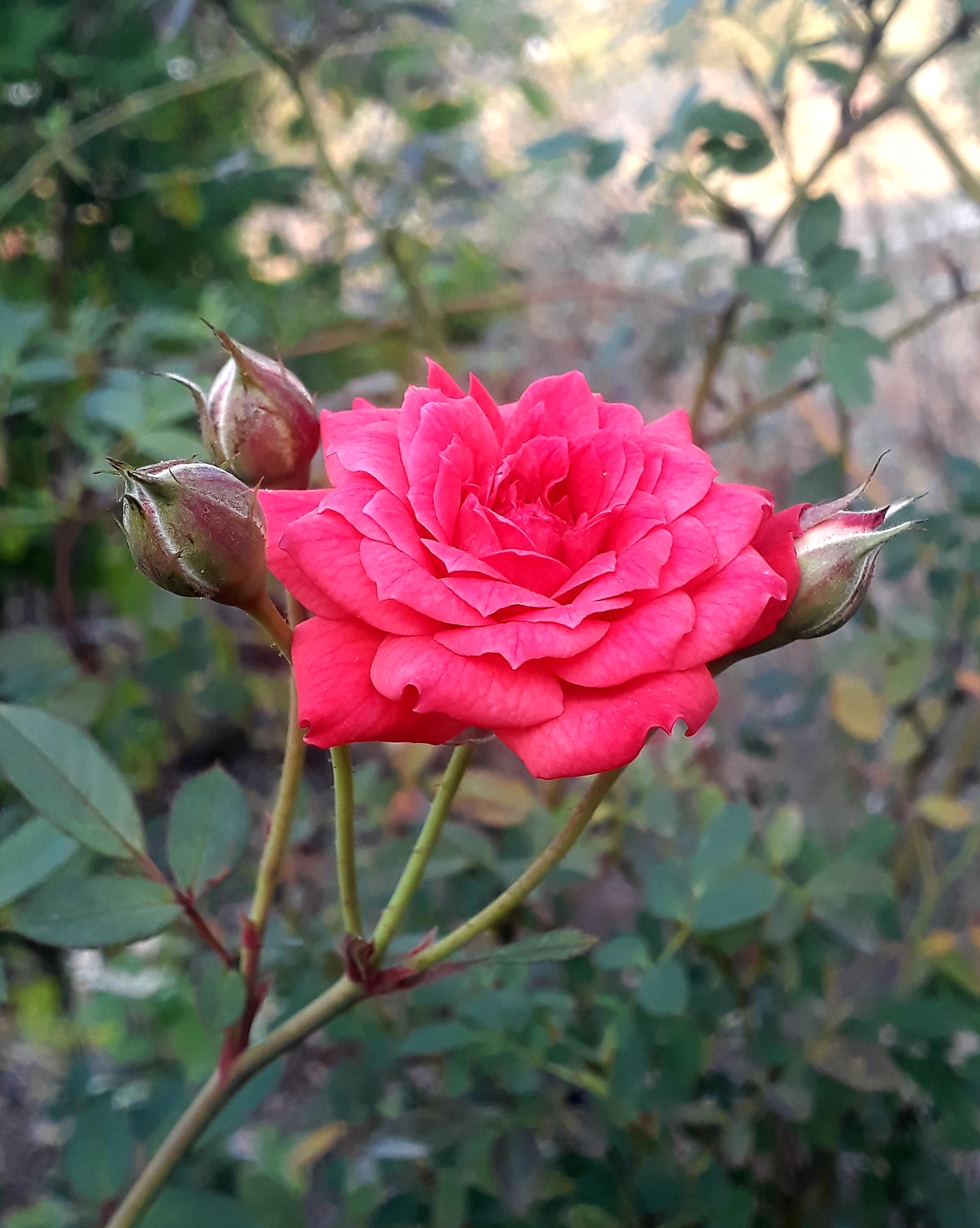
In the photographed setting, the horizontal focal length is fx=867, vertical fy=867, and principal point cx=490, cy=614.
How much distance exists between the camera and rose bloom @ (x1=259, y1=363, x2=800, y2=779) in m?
0.29

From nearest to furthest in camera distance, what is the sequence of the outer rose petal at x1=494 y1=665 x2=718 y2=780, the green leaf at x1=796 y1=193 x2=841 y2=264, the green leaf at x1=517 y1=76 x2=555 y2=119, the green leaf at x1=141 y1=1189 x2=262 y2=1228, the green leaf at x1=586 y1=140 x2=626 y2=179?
1. the outer rose petal at x1=494 y1=665 x2=718 y2=780
2. the green leaf at x1=141 y1=1189 x2=262 y2=1228
3. the green leaf at x1=796 y1=193 x2=841 y2=264
4. the green leaf at x1=586 y1=140 x2=626 y2=179
5. the green leaf at x1=517 y1=76 x2=555 y2=119

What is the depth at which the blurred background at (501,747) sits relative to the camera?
66 centimetres

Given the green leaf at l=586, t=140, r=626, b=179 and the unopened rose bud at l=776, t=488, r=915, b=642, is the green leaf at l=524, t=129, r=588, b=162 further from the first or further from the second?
the unopened rose bud at l=776, t=488, r=915, b=642

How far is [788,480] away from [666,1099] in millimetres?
978

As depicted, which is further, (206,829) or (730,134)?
(730,134)

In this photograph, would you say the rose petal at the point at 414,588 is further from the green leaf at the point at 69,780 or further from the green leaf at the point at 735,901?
the green leaf at the point at 735,901

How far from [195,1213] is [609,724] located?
46 centimetres

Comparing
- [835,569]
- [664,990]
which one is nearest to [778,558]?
[835,569]

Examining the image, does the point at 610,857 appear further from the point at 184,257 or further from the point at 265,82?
the point at 265,82

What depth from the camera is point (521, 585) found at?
0.32 metres

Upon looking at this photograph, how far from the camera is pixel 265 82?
62.7 inches

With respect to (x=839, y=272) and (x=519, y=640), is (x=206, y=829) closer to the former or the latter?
(x=519, y=640)

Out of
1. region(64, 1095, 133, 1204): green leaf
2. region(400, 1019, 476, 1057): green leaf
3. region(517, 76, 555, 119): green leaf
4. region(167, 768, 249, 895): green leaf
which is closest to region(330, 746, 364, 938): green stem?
region(167, 768, 249, 895): green leaf

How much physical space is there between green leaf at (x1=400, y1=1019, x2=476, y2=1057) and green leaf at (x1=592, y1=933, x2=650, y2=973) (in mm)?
107
